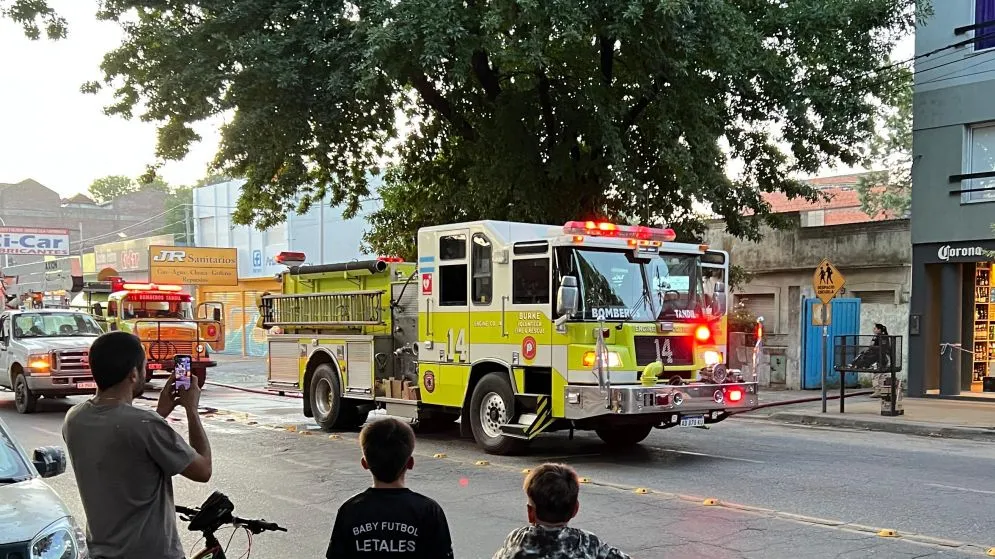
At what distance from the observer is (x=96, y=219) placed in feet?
289

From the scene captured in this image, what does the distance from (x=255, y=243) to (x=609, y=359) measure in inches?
1358

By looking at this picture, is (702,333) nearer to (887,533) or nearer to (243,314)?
(887,533)

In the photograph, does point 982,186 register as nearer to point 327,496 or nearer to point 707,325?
point 707,325

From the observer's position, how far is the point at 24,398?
667 inches

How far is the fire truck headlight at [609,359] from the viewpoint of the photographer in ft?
35.2

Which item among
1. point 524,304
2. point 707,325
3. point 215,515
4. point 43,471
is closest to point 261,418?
point 524,304

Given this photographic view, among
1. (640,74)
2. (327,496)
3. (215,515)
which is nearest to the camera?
(215,515)

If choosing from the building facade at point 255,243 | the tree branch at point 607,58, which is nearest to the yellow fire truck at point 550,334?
the tree branch at point 607,58

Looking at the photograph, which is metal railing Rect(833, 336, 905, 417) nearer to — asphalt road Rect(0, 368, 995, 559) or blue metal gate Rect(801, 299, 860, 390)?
asphalt road Rect(0, 368, 995, 559)

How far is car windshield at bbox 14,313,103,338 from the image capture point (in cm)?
1794

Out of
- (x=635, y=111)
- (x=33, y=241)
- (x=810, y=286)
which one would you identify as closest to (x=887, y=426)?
(x=635, y=111)

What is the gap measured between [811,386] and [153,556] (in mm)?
20619

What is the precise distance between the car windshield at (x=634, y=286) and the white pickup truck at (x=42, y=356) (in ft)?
31.1

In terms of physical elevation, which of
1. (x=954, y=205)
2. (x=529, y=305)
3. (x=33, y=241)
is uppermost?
(x=33, y=241)
